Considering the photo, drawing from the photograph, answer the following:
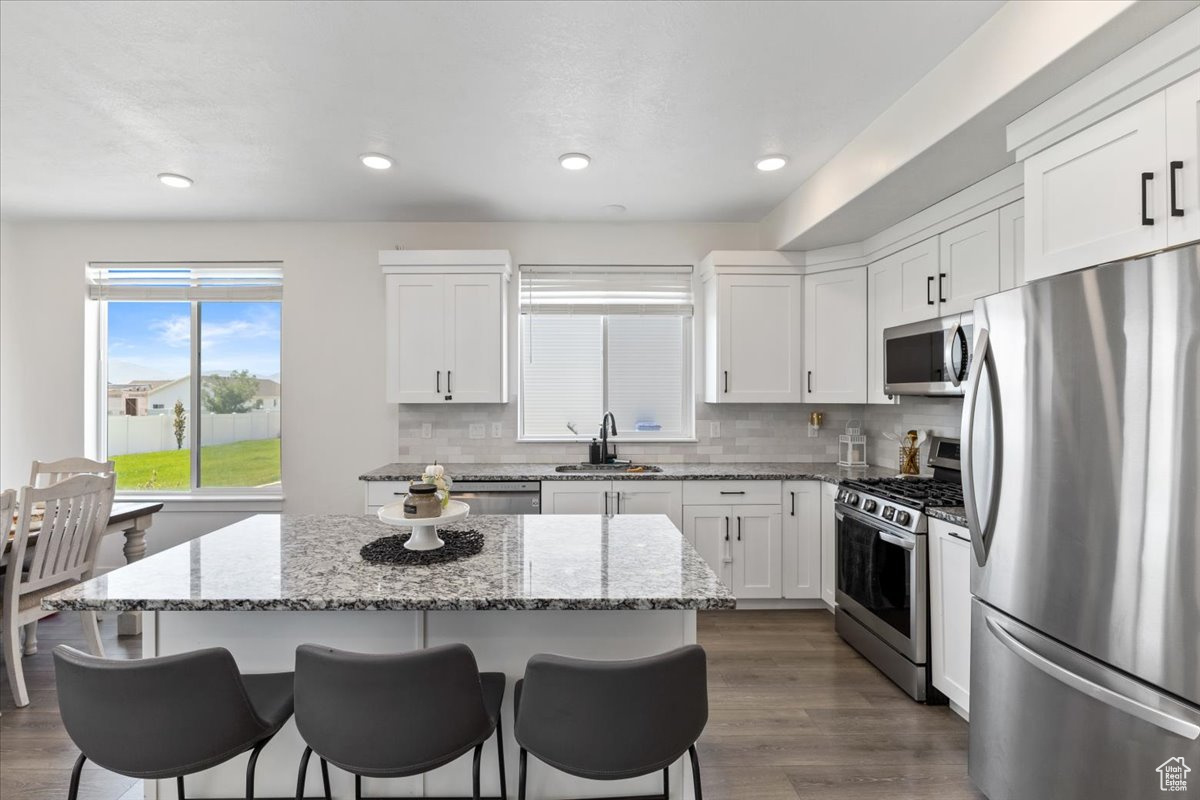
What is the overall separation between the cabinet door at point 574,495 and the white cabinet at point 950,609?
1760 millimetres

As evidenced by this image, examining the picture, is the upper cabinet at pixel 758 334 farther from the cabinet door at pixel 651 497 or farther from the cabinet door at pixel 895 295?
the cabinet door at pixel 651 497

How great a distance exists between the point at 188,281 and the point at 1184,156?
524 centimetres

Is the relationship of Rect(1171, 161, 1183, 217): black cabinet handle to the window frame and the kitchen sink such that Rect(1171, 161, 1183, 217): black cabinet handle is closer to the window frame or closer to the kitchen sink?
the kitchen sink

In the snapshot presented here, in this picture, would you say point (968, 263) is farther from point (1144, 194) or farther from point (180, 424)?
point (180, 424)

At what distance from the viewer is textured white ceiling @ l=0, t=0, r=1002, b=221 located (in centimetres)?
194

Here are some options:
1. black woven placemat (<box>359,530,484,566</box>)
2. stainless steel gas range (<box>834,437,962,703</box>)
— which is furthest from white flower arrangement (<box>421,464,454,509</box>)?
stainless steel gas range (<box>834,437,962,703</box>)

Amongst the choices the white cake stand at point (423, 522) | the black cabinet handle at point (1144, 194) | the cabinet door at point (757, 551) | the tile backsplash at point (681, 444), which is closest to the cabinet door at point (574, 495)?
the tile backsplash at point (681, 444)

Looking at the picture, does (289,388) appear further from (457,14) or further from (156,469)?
(457,14)

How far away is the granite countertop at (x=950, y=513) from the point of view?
230cm

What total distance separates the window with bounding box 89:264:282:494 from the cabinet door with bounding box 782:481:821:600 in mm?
3564

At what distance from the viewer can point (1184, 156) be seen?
1.50 m

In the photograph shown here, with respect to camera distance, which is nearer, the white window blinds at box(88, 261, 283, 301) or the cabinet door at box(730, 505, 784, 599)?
the cabinet door at box(730, 505, 784, 599)

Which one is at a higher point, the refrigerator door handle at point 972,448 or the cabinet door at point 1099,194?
the cabinet door at point 1099,194

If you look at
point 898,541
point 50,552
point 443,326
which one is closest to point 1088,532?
point 898,541
